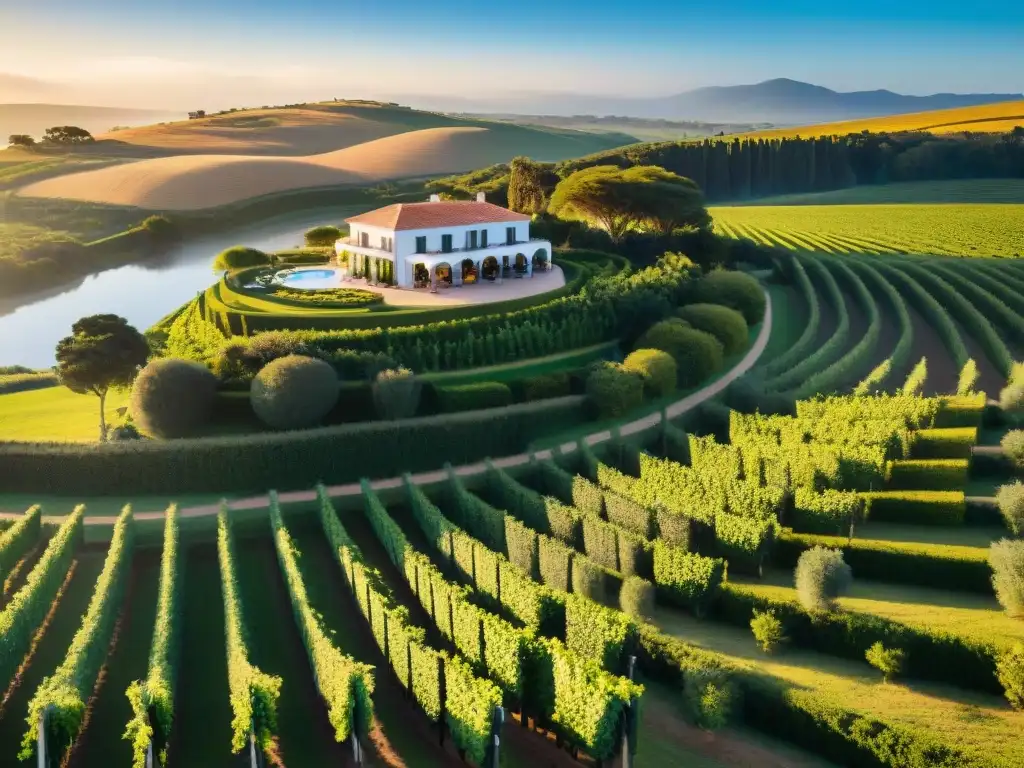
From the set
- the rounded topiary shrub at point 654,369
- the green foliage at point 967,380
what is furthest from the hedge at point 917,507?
the rounded topiary shrub at point 654,369

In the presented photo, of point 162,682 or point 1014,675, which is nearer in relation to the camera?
point 1014,675

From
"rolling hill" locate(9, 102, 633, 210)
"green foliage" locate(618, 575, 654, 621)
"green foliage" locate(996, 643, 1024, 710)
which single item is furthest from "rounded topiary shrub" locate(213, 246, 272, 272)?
"rolling hill" locate(9, 102, 633, 210)

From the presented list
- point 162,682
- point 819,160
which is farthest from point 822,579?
point 819,160

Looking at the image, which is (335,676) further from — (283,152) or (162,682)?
(283,152)

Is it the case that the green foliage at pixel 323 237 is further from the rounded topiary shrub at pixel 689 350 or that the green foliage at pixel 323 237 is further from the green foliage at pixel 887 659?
the green foliage at pixel 887 659

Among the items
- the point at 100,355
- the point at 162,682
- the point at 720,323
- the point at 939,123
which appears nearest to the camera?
the point at 162,682

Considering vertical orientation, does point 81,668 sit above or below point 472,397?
below

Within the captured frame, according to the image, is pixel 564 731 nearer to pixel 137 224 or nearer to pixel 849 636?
pixel 849 636
